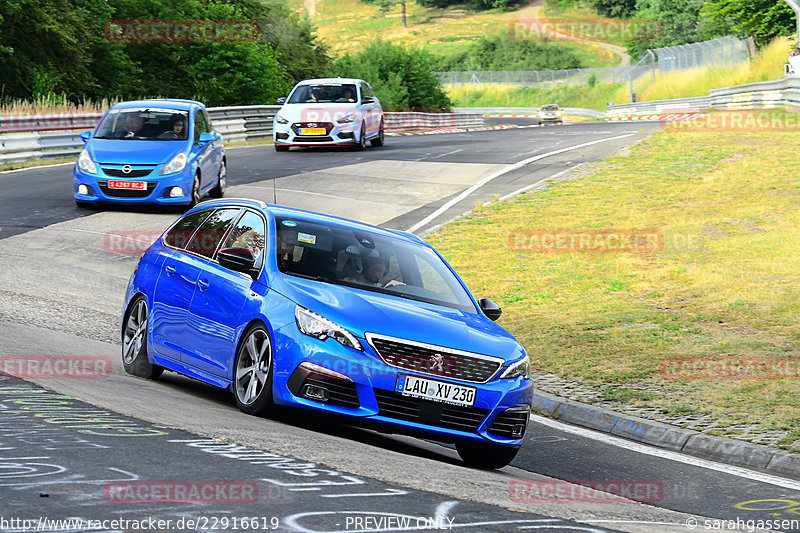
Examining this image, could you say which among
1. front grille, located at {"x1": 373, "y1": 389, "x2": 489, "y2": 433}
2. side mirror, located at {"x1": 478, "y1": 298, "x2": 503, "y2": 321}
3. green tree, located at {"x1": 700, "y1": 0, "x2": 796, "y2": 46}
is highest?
green tree, located at {"x1": 700, "y1": 0, "x2": 796, "y2": 46}

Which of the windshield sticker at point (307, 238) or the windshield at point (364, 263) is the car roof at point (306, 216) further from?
the windshield sticker at point (307, 238)

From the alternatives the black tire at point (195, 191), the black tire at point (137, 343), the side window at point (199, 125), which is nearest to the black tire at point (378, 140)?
the side window at point (199, 125)

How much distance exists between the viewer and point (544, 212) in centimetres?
2186

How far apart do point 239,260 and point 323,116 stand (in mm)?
24739

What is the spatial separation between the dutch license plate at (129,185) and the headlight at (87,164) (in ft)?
1.23

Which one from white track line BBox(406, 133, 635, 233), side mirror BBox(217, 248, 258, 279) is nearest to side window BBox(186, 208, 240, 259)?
side mirror BBox(217, 248, 258, 279)

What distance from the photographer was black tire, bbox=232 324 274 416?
772cm

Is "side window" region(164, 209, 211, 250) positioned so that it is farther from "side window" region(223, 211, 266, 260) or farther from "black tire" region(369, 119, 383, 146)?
"black tire" region(369, 119, 383, 146)

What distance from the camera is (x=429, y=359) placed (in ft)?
24.5

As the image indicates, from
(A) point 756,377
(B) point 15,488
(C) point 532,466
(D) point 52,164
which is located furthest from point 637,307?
(D) point 52,164

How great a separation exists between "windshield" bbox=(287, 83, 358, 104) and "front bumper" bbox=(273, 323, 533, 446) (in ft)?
85.6

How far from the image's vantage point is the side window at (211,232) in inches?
362

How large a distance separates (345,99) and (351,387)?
26507 mm

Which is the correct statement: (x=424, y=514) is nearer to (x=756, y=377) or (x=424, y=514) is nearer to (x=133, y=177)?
(x=756, y=377)
